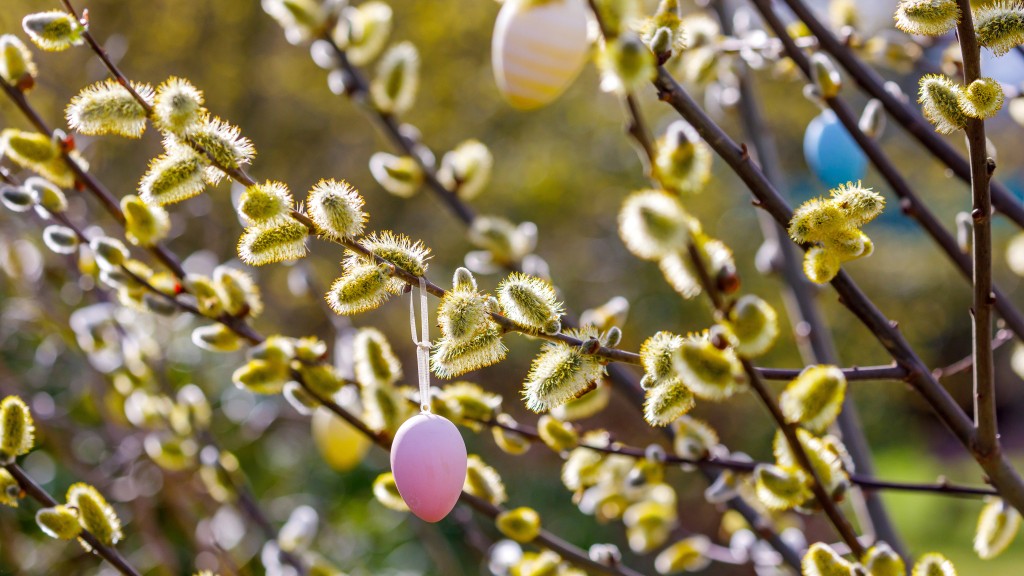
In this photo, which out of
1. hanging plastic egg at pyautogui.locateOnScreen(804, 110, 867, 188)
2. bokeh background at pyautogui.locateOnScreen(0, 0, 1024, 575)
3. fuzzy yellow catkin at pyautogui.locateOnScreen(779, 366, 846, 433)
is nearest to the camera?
fuzzy yellow catkin at pyautogui.locateOnScreen(779, 366, 846, 433)

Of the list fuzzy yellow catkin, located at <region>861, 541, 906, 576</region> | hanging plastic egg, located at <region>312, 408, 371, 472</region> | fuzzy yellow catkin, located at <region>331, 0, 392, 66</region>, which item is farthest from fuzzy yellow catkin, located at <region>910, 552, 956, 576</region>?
hanging plastic egg, located at <region>312, 408, 371, 472</region>

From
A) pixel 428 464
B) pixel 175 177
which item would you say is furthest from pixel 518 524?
pixel 175 177

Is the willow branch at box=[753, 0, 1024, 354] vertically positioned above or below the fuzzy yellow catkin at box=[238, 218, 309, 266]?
above

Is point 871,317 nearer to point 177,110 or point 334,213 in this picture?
point 334,213

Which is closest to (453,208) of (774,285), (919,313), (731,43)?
(731,43)

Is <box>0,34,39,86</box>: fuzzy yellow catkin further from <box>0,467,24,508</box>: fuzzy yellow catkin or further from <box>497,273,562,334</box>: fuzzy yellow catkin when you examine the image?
<box>497,273,562,334</box>: fuzzy yellow catkin

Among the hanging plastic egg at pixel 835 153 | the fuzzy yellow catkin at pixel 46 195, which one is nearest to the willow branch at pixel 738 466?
the fuzzy yellow catkin at pixel 46 195

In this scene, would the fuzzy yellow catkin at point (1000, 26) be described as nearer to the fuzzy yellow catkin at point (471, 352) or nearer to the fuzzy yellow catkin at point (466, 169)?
the fuzzy yellow catkin at point (471, 352)
